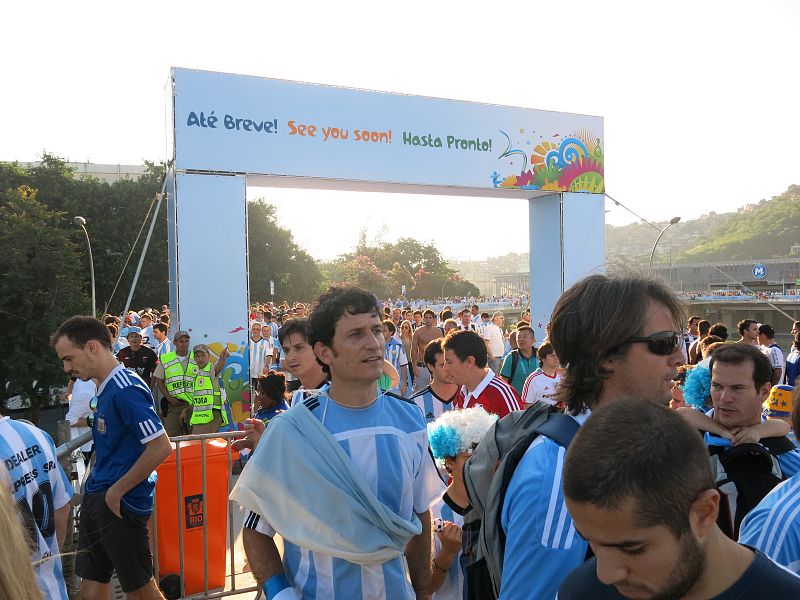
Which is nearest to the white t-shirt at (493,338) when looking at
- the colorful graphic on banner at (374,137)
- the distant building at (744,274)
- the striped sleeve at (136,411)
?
the colorful graphic on banner at (374,137)

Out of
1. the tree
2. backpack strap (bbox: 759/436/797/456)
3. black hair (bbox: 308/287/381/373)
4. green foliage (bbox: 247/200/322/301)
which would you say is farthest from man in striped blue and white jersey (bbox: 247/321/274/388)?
green foliage (bbox: 247/200/322/301)

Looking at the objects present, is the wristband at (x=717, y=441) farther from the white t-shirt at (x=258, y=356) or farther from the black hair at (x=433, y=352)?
the white t-shirt at (x=258, y=356)

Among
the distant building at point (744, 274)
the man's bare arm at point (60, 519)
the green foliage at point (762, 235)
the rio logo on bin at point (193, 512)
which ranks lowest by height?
the rio logo on bin at point (193, 512)

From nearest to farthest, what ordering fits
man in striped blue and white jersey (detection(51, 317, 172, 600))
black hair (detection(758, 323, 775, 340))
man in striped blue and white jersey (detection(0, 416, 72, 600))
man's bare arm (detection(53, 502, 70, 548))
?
man in striped blue and white jersey (detection(0, 416, 72, 600))
man's bare arm (detection(53, 502, 70, 548))
man in striped blue and white jersey (detection(51, 317, 172, 600))
black hair (detection(758, 323, 775, 340))

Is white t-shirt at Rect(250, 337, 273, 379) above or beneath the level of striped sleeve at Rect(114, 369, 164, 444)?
beneath

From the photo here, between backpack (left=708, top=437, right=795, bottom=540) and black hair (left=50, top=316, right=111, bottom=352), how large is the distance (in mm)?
3584

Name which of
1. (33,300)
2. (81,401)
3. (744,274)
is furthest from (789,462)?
(744,274)

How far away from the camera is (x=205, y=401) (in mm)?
8805

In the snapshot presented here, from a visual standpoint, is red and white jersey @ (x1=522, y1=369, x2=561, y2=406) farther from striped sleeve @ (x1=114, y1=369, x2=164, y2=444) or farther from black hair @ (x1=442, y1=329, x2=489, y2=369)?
striped sleeve @ (x1=114, y1=369, x2=164, y2=444)

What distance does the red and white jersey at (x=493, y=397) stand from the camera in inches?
177

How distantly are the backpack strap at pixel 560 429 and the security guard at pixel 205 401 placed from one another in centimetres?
789

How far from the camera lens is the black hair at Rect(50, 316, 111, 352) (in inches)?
151

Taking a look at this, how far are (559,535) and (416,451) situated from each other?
3.75ft

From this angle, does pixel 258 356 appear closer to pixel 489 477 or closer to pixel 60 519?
pixel 60 519
